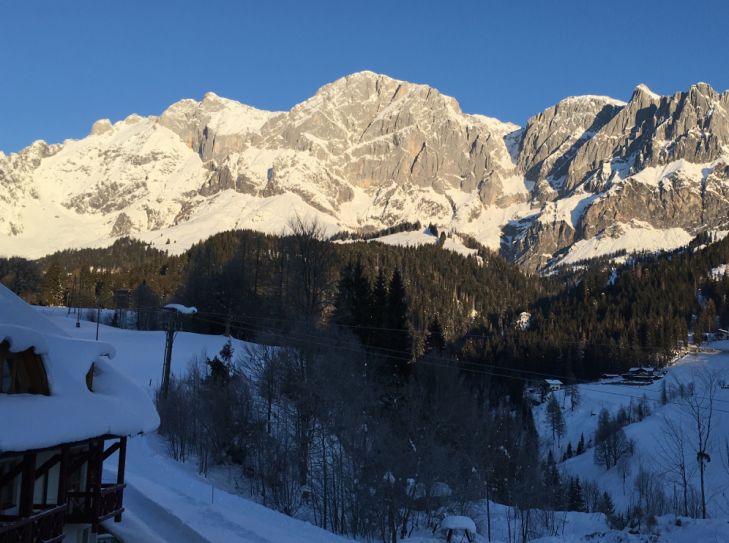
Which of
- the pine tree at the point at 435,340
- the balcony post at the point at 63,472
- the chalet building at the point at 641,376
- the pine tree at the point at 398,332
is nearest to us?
the balcony post at the point at 63,472

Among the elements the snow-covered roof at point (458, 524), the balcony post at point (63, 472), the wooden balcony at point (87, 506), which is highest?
the balcony post at point (63, 472)

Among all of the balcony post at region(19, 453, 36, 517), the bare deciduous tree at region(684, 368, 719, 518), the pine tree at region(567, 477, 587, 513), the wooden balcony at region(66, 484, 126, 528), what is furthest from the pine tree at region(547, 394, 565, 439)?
the balcony post at region(19, 453, 36, 517)

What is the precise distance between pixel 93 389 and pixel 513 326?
163 m

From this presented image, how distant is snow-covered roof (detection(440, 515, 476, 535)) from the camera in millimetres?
31094

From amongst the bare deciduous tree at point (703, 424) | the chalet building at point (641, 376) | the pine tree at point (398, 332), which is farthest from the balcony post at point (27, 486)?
the chalet building at point (641, 376)

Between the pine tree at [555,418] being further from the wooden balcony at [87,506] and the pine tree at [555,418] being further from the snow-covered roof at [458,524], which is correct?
the wooden balcony at [87,506]

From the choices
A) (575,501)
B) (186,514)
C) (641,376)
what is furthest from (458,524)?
(641,376)

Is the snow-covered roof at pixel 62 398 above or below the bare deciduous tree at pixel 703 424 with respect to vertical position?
above

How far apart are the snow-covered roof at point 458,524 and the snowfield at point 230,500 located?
1.00 m

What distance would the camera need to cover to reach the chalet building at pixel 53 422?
45.3 ft

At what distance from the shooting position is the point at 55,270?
142125 mm

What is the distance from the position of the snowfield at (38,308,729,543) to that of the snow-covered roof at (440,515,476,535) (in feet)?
3.29

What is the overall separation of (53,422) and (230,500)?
48.3 ft

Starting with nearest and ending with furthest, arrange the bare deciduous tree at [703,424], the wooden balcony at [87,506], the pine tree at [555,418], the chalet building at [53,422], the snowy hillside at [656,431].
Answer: the chalet building at [53,422]
the wooden balcony at [87,506]
the bare deciduous tree at [703,424]
the snowy hillside at [656,431]
the pine tree at [555,418]
